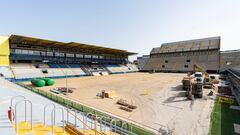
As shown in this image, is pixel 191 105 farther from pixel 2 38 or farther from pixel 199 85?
pixel 2 38

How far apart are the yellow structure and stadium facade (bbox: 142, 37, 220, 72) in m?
55.0

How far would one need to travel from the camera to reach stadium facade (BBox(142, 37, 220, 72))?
55.3 meters

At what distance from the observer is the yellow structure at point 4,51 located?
34.4m

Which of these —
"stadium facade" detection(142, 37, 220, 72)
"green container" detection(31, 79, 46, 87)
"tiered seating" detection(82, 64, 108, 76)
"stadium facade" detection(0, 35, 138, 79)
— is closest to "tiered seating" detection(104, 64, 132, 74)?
"stadium facade" detection(0, 35, 138, 79)

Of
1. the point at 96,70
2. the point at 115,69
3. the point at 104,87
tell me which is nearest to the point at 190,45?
the point at 115,69

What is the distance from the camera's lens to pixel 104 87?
26.2 meters

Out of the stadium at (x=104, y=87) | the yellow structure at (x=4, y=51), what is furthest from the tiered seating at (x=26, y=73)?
the yellow structure at (x=4, y=51)

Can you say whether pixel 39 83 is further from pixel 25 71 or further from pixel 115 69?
pixel 115 69

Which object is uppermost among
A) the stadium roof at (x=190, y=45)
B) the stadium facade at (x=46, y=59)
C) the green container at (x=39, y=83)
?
the stadium roof at (x=190, y=45)

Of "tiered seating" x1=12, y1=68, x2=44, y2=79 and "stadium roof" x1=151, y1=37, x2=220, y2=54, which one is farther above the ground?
"stadium roof" x1=151, y1=37, x2=220, y2=54

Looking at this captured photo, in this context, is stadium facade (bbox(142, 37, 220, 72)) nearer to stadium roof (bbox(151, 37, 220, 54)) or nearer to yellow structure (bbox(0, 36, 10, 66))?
stadium roof (bbox(151, 37, 220, 54))

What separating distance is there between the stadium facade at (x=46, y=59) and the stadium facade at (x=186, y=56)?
21352mm

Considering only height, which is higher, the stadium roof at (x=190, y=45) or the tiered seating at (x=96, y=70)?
the stadium roof at (x=190, y=45)

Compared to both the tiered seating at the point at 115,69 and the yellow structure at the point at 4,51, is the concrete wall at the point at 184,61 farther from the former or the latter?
the yellow structure at the point at 4,51
